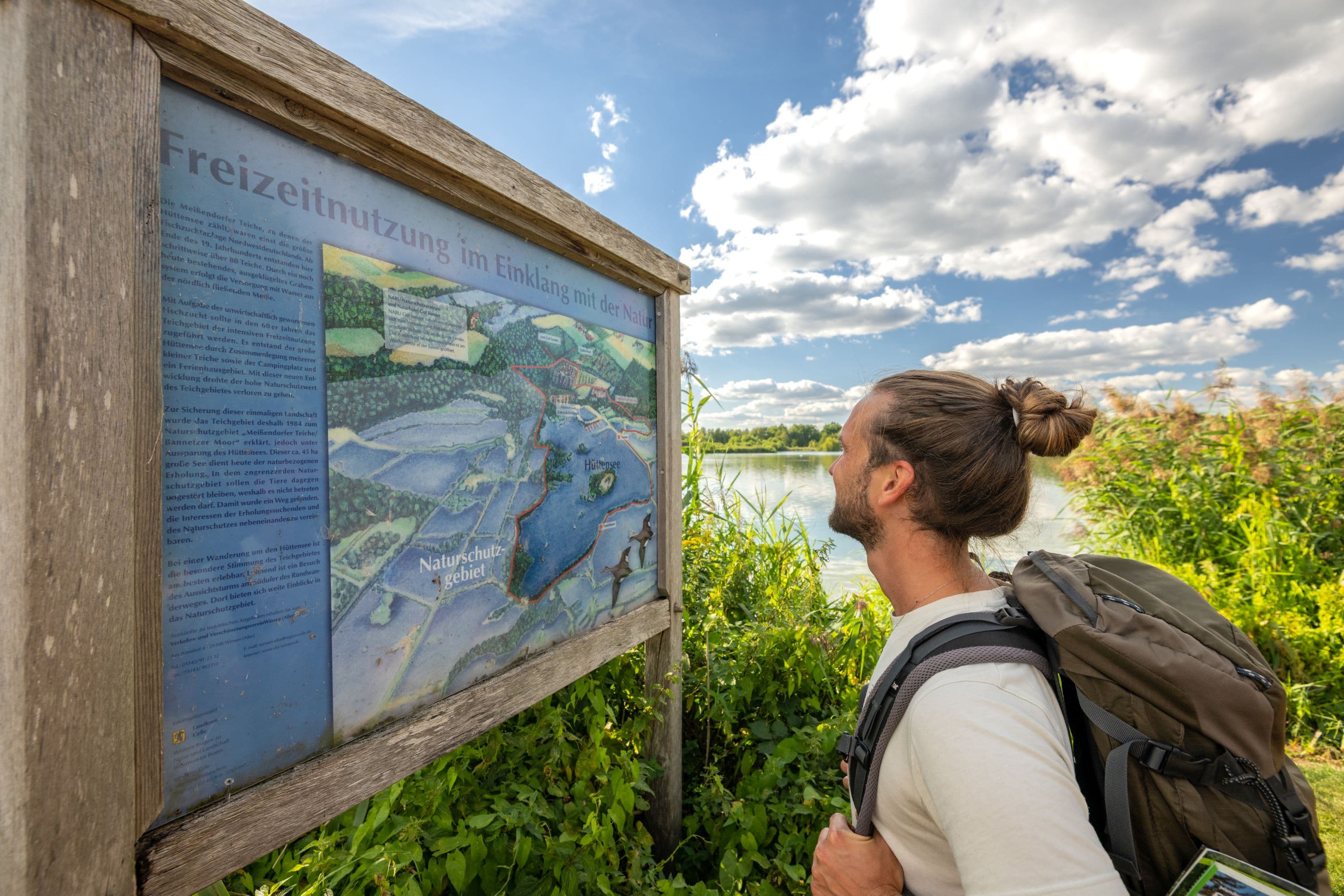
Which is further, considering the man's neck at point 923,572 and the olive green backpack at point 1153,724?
the man's neck at point 923,572

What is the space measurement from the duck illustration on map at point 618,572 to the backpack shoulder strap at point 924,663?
107 cm

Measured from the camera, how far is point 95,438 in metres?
0.93

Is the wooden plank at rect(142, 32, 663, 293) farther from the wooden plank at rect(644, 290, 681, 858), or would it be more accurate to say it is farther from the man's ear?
the man's ear

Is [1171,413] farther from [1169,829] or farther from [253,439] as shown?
[253,439]

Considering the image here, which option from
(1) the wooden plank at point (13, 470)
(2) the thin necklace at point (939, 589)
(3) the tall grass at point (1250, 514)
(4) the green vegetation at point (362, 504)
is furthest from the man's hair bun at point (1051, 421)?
(3) the tall grass at point (1250, 514)

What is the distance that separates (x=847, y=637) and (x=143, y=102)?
11.7 ft

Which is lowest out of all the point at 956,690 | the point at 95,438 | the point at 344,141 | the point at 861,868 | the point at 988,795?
the point at 861,868

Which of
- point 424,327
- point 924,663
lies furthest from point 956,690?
point 424,327

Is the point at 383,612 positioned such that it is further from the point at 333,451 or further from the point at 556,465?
the point at 556,465

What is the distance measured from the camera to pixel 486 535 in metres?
1.69

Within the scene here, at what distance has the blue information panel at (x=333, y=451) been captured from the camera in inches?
43.9

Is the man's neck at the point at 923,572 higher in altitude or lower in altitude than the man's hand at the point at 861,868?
higher

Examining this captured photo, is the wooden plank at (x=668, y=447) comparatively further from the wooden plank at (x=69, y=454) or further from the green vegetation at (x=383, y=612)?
the wooden plank at (x=69, y=454)

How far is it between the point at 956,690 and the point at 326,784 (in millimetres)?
1261
